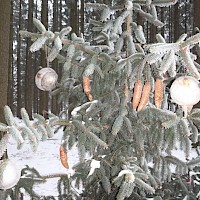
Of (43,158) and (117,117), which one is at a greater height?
(117,117)

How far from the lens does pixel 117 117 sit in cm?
143

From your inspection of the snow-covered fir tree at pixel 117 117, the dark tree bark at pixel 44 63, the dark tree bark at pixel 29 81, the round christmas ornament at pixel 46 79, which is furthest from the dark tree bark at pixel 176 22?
the round christmas ornament at pixel 46 79

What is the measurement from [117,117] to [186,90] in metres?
0.42

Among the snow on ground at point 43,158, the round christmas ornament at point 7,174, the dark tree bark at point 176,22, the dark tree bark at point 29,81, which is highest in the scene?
the dark tree bark at point 176,22

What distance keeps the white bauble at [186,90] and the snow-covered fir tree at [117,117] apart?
149mm

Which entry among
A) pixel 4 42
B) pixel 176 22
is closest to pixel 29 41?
pixel 4 42

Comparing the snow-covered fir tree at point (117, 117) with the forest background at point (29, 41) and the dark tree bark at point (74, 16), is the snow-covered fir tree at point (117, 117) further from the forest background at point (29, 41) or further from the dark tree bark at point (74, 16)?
the dark tree bark at point (74, 16)

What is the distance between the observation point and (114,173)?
1.58 metres

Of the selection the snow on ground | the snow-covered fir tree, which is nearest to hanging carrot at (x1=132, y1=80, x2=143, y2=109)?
the snow-covered fir tree

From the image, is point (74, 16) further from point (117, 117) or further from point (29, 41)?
point (117, 117)

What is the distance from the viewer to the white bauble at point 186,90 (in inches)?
41.1

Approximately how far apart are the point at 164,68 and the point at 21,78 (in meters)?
2.79

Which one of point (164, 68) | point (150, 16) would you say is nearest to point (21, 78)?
point (150, 16)

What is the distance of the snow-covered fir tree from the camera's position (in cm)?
130
